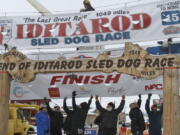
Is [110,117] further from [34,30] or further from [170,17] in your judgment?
[170,17]

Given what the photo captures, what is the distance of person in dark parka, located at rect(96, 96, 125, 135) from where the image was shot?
399 inches

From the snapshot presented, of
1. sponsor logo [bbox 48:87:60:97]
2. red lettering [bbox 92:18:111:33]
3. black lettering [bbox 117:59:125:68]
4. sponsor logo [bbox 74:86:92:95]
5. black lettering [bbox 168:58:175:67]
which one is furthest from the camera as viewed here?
sponsor logo [bbox 48:87:60:97]

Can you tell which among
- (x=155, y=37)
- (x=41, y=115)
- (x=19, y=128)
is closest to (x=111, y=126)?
(x=41, y=115)

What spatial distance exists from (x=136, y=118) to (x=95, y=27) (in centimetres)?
327

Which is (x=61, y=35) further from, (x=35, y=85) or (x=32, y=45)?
(x=35, y=85)

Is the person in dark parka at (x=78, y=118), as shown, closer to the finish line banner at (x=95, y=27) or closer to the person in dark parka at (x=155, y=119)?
the person in dark parka at (x=155, y=119)

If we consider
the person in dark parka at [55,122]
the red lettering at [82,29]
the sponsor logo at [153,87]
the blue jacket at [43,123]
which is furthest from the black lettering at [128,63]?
the blue jacket at [43,123]

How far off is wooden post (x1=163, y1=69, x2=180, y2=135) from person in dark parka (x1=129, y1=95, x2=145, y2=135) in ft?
9.83

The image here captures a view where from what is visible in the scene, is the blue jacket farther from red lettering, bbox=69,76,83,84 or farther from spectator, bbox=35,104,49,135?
red lettering, bbox=69,76,83,84

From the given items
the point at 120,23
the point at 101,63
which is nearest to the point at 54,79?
the point at 101,63

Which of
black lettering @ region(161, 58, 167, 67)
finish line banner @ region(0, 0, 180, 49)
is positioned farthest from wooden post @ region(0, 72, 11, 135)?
black lettering @ region(161, 58, 167, 67)

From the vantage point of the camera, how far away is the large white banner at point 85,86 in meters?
10.3

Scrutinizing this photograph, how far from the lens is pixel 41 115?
11156mm

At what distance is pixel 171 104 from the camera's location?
7590mm
